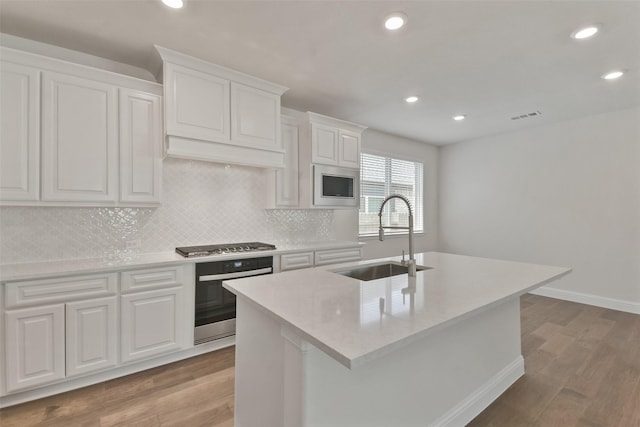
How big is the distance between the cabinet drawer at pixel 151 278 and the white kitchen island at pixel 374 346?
1.04m

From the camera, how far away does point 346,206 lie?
3717mm

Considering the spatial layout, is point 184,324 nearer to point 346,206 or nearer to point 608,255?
point 346,206

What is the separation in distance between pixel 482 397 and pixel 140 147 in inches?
125

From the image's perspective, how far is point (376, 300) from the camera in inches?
50.5

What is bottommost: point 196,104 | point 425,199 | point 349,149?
point 425,199

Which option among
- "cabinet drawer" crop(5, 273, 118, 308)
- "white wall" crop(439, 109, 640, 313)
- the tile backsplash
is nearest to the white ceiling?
"white wall" crop(439, 109, 640, 313)

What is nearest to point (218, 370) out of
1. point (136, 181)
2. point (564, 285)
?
point (136, 181)

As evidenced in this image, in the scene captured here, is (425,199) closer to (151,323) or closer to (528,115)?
(528,115)

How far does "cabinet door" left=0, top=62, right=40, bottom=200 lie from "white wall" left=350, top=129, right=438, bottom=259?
315cm

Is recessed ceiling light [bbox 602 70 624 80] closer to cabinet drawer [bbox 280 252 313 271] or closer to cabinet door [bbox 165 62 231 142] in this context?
cabinet drawer [bbox 280 252 313 271]

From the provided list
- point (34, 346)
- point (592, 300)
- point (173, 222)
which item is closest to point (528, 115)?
point (592, 300)

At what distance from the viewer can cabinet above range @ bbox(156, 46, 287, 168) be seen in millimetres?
2385

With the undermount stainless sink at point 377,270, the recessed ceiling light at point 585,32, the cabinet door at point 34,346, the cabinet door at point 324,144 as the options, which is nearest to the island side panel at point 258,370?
the undermount stainless sink at point 377,270

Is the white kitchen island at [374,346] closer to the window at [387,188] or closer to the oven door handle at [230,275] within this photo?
the oven door handle at [230,275]
